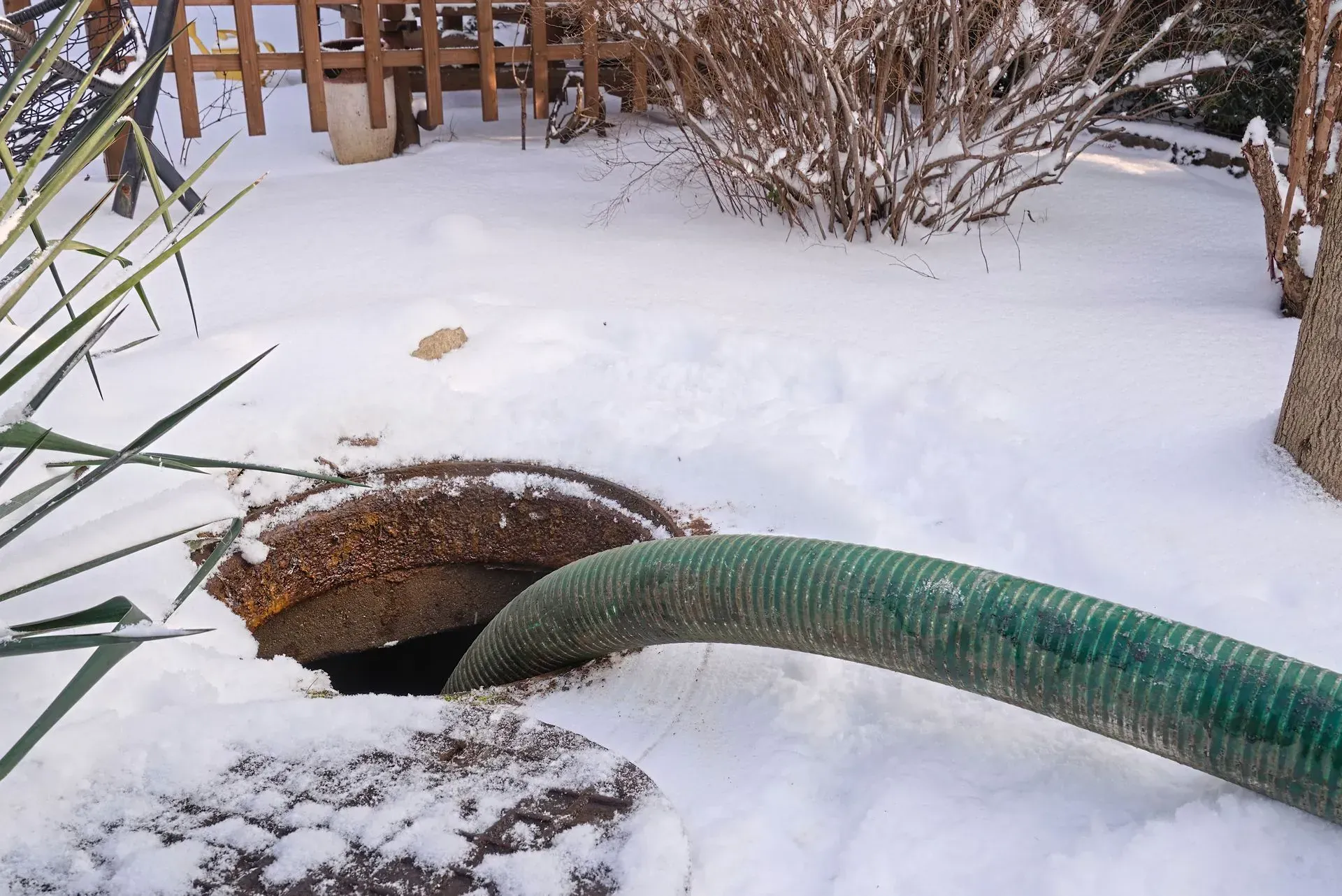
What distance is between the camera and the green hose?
1.66 m

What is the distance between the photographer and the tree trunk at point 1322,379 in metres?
2.51

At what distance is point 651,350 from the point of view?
3.27 meters

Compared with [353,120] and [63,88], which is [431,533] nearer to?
[63,88]

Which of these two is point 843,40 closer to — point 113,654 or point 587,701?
point 587,701

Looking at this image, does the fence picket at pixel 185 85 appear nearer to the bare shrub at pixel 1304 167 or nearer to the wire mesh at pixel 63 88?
the wire mesh at pixel 63 88

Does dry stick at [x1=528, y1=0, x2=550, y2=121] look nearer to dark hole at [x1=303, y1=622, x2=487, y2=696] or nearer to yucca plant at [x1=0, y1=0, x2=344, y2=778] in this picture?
dark hole at [x1=303, y1=622, x2=487, y2=696]

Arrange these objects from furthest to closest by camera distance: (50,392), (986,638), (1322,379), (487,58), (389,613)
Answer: (487,58) → (389,613) → (1322,379) → (986,638) → (50,392)

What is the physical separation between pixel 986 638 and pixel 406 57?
473 centimetres

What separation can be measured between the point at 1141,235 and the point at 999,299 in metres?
1.08

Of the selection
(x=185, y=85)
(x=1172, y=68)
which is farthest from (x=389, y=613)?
(x=1172, y=68)

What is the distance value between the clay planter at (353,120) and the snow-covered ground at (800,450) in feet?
2.19

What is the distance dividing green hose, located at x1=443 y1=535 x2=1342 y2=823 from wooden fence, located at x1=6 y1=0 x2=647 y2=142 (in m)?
3.00

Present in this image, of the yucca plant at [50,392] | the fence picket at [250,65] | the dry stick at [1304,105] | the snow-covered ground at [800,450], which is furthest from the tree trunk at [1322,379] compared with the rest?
the fence picket at [250,65]

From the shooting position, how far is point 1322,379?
253 cm
